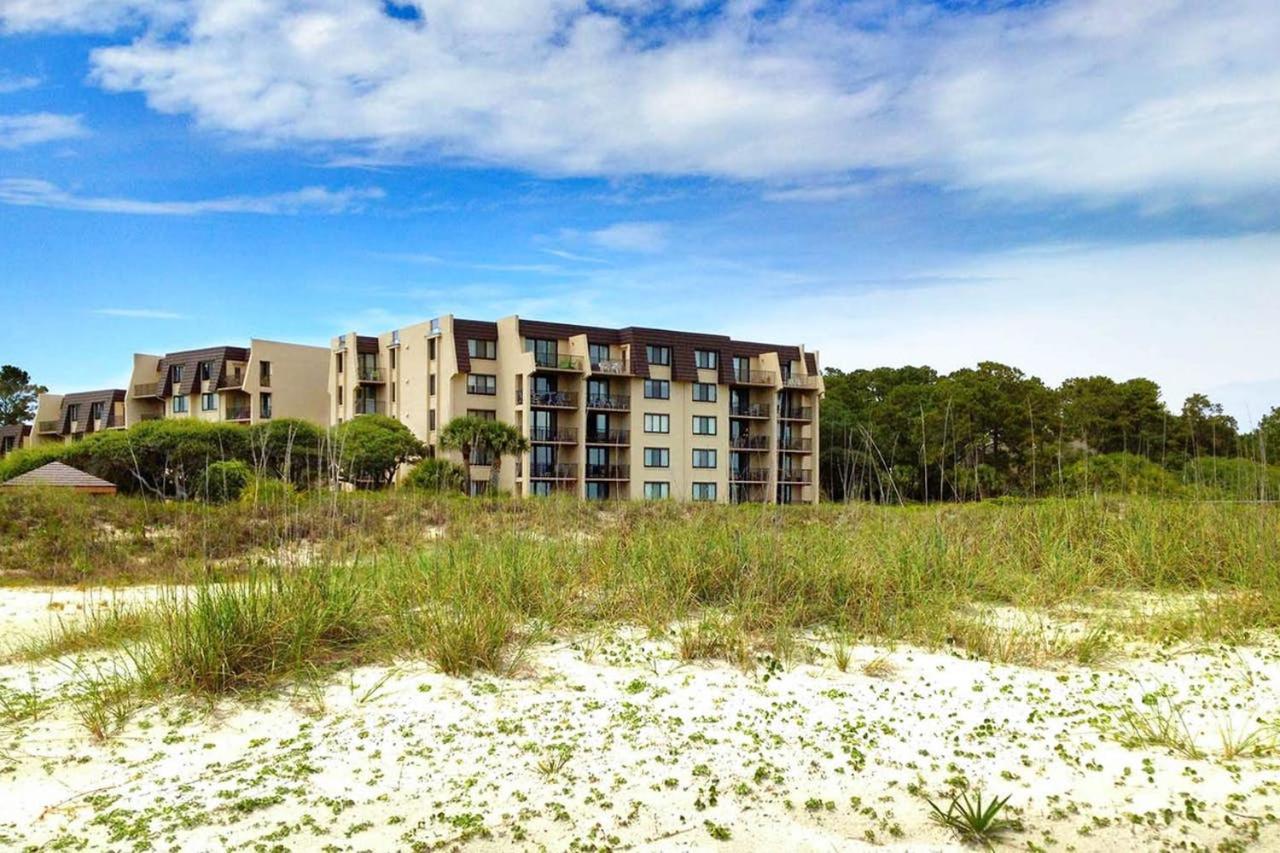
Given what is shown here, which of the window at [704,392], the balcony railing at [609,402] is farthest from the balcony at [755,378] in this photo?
the balcony railing at [609,402]

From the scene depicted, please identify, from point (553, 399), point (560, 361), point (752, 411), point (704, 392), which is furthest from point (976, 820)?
point (752, 411)

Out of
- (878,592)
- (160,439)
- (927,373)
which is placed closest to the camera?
(878,592)

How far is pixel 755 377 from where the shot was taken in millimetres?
54938

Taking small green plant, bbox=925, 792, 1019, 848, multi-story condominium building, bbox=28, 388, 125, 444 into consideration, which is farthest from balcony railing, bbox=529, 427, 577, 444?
small green plant, bbox=925, 792, 1019, 848

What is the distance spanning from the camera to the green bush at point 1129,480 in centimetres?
1294

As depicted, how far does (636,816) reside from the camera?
16.2ft

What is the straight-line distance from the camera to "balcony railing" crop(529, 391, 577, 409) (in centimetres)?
4906

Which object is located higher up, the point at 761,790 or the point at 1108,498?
the point at 1108,498

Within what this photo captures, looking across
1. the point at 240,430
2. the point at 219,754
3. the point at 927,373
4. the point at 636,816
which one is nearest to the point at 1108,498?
the point at 636,816

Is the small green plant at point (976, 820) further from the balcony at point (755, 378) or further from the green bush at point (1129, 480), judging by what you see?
the balcony at point (755, 378)

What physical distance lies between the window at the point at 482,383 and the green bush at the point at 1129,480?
118 feet

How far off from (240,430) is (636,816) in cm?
4254

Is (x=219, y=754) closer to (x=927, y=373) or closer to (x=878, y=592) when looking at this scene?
(x=878, y=592)

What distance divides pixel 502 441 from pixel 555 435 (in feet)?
18.8
